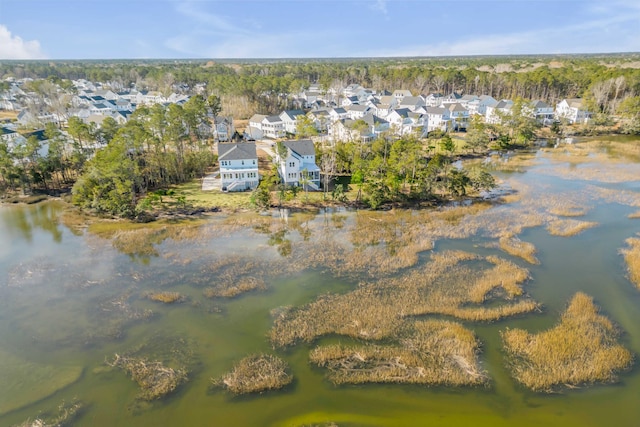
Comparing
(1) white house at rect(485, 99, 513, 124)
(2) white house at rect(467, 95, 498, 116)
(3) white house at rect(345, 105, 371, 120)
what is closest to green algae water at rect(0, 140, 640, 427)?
(1) white house at rect(485, 99, 513, 124)

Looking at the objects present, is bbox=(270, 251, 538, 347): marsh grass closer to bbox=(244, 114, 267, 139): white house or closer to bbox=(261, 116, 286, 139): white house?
bbox=(244, 114, 267, 139): white house

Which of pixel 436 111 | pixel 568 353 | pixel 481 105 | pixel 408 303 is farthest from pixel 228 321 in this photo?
pixel 481 105

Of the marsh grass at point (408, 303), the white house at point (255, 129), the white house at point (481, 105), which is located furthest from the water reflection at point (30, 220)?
the white house at point (481, 105)

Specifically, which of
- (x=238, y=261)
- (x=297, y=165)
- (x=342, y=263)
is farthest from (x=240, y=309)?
(x=297, y=165)

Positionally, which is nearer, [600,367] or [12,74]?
[600,367]

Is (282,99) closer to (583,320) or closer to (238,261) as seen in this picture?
(238,261)

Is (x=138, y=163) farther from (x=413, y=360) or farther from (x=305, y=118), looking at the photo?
(x=413, y=360)

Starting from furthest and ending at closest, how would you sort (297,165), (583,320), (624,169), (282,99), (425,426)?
(282,99)
(624,169)
(297,165)
(583,320)
(425,426)

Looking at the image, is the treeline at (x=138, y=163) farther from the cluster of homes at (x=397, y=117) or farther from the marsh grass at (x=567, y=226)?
the marsh grass at (x=567, y=226)
